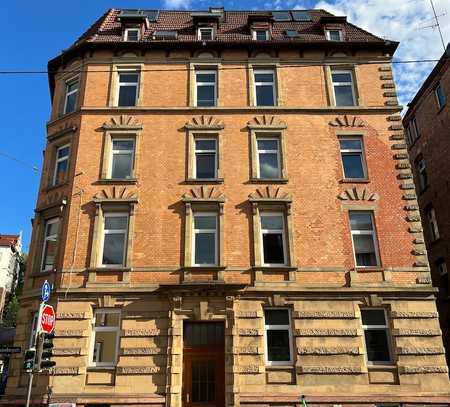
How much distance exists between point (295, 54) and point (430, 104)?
11254 mm

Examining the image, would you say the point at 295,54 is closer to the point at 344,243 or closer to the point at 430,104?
the point at 344,243

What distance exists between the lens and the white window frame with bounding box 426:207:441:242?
25.6 meters

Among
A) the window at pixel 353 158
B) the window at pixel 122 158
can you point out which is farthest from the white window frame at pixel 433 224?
the window at pixel 122 158

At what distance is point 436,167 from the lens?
26.0m

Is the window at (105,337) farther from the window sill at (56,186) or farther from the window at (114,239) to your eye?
the window sill at (56,186)

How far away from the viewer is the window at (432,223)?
84.2 ft

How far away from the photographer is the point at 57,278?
637 inches

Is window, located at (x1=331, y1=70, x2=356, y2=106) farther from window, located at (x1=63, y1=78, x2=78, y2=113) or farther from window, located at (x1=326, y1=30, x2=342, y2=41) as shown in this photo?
window, located at (x1=63, y1=78, x2=78, y2=113)

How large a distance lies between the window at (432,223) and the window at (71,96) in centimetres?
2060

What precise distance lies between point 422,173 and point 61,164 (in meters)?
21.4

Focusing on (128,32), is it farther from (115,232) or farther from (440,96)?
(440,96)

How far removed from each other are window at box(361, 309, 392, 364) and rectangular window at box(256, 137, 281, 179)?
6.28 meters

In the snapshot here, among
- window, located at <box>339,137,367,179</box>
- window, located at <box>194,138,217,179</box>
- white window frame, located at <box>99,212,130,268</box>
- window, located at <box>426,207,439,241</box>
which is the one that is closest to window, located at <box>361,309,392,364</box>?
window, located at <box>339,137,367,179</box>

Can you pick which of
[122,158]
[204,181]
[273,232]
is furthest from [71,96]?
[273,232]
